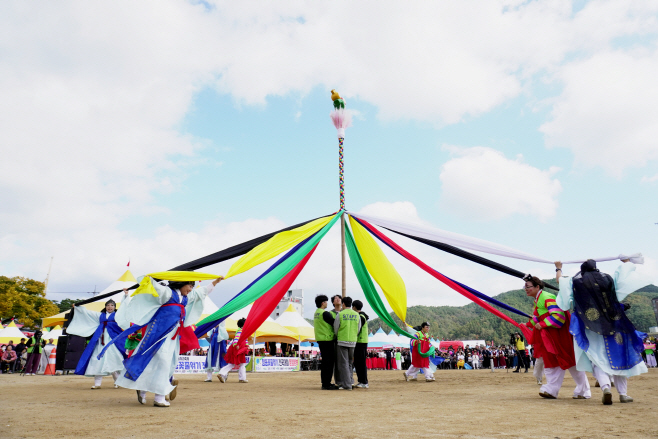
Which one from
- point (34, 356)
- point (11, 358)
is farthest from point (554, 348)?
point (11, 358)

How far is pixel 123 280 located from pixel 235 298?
40.1 feet

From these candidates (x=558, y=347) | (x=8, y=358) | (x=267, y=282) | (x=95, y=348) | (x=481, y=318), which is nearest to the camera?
(x=558, y=347)

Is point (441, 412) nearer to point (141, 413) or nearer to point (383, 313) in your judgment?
point (141, 413)

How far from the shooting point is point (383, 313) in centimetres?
914

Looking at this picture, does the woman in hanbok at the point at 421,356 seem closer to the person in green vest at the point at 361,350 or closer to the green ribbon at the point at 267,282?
the person in green vest at the point at 361,350

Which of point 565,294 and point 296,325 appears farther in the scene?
point 296,325

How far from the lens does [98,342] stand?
26.1 feet

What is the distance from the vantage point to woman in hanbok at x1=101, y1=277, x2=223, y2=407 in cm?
481

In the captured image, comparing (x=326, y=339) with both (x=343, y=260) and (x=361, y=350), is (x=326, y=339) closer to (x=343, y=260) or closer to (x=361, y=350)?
(x=361, y=350)

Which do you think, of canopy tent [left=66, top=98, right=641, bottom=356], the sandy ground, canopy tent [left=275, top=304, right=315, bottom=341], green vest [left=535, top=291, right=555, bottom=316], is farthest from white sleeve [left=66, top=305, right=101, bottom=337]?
canopy tent [left=275, top=304, right=315, bottom=341]

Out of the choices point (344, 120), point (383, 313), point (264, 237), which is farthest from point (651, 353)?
point (264, 237)

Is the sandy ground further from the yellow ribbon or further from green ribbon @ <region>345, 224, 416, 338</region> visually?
green ribbon @ <region>345, 224, 416, 338</region>

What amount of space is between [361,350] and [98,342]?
4760 millimetres

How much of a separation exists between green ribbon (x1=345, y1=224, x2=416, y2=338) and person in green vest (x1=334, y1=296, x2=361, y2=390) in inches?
77.5
